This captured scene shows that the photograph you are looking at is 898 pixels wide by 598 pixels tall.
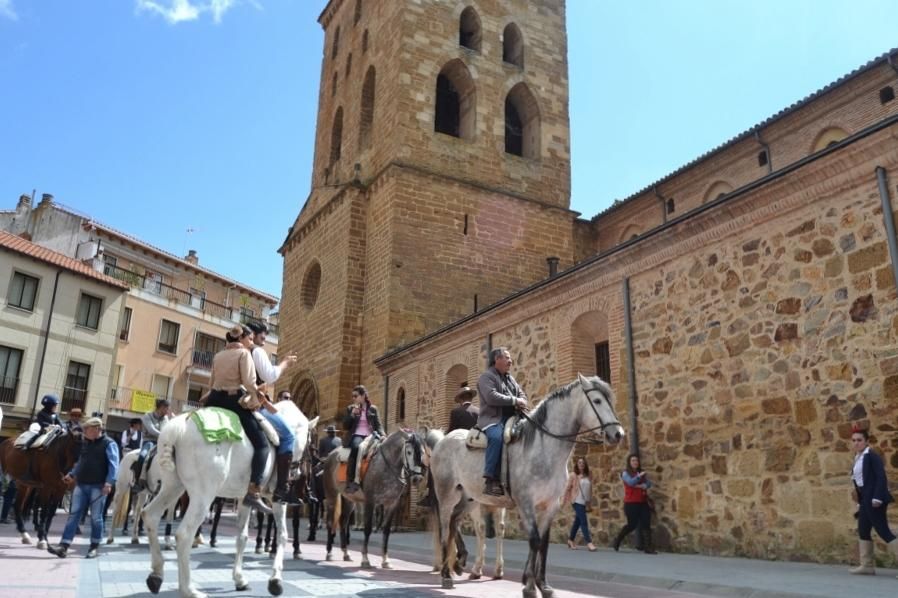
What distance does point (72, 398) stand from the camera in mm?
31000

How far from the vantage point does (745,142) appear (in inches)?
813

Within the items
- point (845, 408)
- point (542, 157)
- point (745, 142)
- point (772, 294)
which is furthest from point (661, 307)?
point (542, 157)

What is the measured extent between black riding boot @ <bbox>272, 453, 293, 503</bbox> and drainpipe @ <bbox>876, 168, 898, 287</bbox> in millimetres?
7145

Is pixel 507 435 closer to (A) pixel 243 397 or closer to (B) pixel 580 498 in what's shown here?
(A) pixel 243 397

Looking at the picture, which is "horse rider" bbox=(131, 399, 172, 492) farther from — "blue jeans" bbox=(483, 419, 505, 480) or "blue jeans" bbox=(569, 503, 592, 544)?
"blue jeans" bbox=(569, 503, 592, 544)

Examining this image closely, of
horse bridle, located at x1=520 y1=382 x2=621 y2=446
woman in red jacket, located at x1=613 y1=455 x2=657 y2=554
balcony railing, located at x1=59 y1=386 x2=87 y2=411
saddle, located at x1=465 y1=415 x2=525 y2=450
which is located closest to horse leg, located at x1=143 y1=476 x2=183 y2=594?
saddle, located at x1=465 y1=415 x2=525 y2=450

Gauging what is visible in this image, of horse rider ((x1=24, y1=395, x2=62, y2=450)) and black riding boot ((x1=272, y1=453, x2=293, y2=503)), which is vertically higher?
horse rider ((x1=24, y1=395, x2=62, y2=450))

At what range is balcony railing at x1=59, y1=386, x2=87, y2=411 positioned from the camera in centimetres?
3053

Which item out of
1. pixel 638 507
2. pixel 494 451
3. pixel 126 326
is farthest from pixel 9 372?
pixel 494 451

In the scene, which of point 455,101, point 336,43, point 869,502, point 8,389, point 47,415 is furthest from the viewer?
point 336,43

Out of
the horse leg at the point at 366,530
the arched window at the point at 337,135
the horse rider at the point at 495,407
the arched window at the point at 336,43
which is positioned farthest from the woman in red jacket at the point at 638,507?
the arched window at the point at 336,43

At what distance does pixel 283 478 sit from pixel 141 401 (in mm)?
33342

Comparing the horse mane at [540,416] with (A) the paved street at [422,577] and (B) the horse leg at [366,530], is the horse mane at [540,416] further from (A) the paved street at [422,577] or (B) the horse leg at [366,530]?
(B) the horse leg at [366,530]

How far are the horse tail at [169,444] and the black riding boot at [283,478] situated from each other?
101 cm
